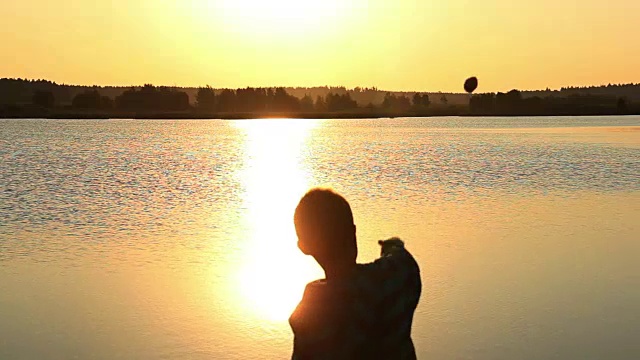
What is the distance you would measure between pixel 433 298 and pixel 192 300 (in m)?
3.42

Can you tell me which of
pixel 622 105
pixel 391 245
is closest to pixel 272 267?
pixel 391 245

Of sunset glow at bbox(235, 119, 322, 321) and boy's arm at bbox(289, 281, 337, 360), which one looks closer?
boy's arm at bbox(289, 281, 337, 360)

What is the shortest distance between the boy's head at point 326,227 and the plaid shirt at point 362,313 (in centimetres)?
11

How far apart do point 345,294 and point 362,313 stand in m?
0.13

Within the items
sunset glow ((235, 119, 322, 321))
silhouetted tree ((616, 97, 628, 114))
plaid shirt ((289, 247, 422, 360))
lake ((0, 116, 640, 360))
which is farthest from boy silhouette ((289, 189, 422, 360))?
silhouetted tree ((616, 97, 628, 114))

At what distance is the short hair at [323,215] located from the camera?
307 cm

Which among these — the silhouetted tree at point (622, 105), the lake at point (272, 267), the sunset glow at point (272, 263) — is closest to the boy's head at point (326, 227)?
the lake at point (272, 267)

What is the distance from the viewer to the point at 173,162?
46.8m

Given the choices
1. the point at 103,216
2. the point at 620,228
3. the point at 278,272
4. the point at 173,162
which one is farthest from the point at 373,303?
the point at 173,162

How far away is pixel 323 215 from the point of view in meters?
3.07

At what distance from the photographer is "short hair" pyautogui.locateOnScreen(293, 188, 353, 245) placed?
10.1ft

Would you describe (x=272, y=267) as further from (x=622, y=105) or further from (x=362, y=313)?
(x=622, y=105)

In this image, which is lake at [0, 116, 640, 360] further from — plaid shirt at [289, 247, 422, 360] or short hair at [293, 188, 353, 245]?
short hair at [293, 188, 353, 245]

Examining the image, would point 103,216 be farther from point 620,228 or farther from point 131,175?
point 131,175
